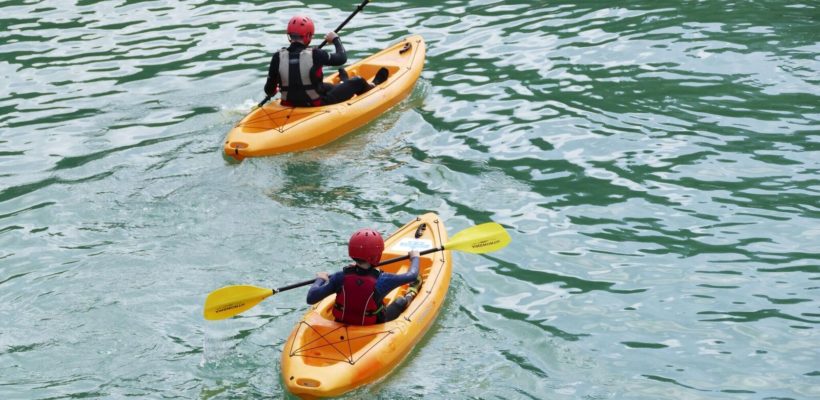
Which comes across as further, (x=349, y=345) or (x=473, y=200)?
(x=473, y=200)

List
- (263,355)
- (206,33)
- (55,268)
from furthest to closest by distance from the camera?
(206,33), (55,268), (263,355)

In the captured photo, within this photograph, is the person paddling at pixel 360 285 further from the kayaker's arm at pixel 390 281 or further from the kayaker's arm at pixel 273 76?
the kayaker's arm at pixel 273 76

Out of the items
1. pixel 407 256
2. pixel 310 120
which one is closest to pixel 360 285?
pixel 407 256

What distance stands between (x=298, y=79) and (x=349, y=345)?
15.4 feet

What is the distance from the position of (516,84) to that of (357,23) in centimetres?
347

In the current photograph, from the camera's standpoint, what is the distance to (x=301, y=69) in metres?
11.4

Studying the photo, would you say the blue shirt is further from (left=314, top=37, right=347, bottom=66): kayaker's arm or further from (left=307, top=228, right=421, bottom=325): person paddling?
(left=314, top=37, right=347, bottom=66): kayaker's arm

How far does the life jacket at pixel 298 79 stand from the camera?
11.4m

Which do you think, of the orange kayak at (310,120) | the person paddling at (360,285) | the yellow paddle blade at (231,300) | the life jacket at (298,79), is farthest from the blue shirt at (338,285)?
the life jacket at (298,79)

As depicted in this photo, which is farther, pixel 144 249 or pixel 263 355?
pixel 144 249

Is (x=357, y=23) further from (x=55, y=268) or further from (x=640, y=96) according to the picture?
(x=55, y=268)

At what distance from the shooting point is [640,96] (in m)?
12.1

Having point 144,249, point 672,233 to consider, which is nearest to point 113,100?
point 144,249

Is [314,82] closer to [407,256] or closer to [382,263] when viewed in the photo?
[407,256]
